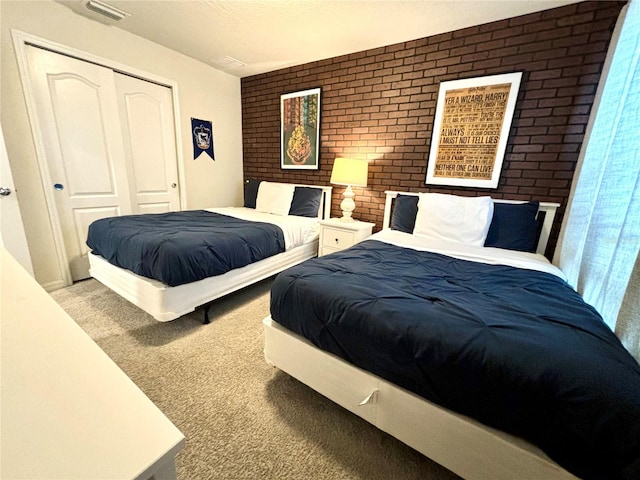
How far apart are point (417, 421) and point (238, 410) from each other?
869 millimetres

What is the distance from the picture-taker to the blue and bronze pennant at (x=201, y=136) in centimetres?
341

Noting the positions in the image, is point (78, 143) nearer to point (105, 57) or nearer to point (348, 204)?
point (105, 57)

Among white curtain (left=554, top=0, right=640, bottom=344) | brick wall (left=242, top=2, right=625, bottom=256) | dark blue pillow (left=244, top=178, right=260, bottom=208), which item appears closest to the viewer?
white curtain (left=554, top=0, right=640, bottom=344)

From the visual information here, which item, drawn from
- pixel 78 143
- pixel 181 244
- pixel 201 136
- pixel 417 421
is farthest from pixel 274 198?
pixel 417 421

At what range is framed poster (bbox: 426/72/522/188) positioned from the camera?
7.26ft

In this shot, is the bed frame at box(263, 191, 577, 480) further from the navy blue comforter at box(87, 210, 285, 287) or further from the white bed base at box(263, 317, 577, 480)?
the navy blue comforter at box(87, 210, 285, 287)

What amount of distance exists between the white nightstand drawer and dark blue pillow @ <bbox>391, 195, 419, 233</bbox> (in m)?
0.46

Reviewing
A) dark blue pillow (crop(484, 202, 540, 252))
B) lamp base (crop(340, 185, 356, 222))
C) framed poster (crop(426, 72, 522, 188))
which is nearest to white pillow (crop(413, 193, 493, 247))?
dark blue pillow (crop(484, 202, 540, 252))

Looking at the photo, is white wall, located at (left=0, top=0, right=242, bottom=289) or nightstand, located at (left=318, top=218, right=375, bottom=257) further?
nightstand, located at (left=318, top=218, right=375, bottom=257)

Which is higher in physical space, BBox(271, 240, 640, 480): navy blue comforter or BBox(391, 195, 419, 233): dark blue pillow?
BBox(391, 195, 419, 233): dark blue pillow

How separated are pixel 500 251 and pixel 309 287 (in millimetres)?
1617

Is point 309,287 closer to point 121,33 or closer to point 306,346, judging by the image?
point 306,346

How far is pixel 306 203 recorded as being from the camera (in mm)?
3131

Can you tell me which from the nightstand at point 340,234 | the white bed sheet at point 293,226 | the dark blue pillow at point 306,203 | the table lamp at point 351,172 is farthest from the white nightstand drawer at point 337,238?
the table lamp at point 351,172
